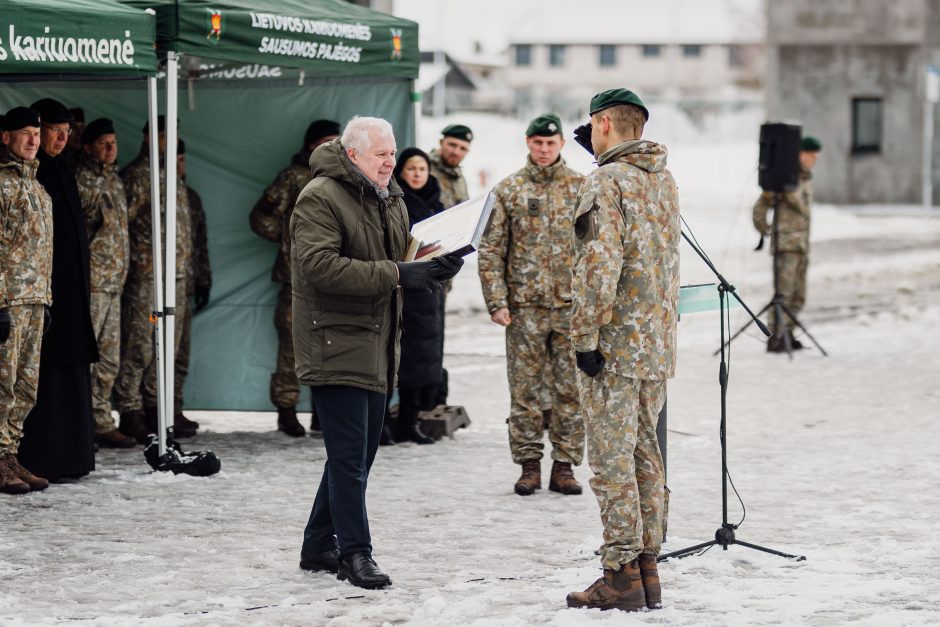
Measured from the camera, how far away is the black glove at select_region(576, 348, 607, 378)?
208 inches

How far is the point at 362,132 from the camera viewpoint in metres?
5.60

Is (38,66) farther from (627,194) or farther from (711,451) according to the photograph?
(711,451)

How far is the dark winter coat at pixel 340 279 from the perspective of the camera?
17.9ft

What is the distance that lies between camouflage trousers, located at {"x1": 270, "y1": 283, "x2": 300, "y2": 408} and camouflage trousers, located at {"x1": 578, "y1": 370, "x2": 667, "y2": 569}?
168 inches

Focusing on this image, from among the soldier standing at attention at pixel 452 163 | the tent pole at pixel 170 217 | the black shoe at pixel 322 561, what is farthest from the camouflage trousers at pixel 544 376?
the soldier standing at attention at pixel 452 163

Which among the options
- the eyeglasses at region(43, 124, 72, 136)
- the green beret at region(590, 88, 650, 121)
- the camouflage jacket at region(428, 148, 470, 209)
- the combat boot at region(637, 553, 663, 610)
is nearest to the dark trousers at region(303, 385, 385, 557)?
the combat boot at region(637, 553, 663, 610)

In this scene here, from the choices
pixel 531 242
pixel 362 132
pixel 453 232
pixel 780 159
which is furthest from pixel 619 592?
pixel 780 159

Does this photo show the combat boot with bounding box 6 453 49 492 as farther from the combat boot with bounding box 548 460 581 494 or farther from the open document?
the open document

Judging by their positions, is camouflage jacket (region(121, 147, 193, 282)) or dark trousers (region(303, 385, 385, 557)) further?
camouflage jacket (region(121, 147, 193, 282))

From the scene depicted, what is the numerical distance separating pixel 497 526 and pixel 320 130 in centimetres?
326

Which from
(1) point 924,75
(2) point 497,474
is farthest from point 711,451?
(1) point 924,75

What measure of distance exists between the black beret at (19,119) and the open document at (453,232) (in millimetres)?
2483

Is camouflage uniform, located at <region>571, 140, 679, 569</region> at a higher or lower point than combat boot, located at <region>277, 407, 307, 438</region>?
higher

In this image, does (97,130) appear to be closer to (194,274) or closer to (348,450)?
(194,274)
